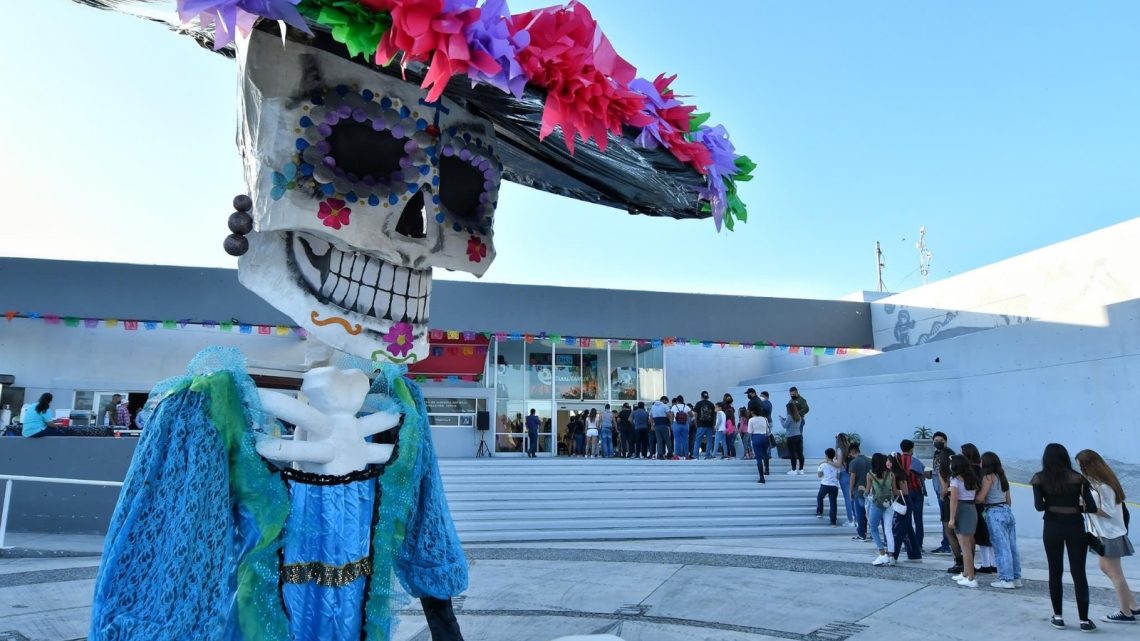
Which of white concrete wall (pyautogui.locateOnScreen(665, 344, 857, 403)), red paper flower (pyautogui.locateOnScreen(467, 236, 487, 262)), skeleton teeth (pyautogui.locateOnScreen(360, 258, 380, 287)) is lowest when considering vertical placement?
skeleton teeth (pyautogui.locateOnScreen(360, 258, 380, 287))

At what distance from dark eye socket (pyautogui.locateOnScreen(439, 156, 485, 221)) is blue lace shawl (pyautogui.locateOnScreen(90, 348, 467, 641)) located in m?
0.89

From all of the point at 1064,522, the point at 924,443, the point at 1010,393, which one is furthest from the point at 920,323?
the point at 1064,522

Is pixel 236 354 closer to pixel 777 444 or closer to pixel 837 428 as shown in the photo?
pixel 777 444

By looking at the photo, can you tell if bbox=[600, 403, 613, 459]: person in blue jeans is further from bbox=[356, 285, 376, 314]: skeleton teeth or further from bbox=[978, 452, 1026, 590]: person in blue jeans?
bbox=[356, 285, 376, 314]: skeleton teeth

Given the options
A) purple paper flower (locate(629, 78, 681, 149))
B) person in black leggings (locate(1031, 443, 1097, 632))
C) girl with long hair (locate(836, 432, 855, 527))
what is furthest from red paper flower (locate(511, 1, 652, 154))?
girl with long hair (locate(836, 432, 855, 527))

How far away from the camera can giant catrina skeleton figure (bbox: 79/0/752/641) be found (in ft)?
6.66

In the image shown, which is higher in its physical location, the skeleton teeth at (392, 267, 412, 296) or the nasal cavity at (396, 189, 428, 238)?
the nasal cavity at (396, 189, 428, 238)

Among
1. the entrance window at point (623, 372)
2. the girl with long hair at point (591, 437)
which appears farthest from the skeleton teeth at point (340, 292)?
the entrance window at point (623, 372)

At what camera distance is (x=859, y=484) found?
859 centimetres

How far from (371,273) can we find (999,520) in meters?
6.00

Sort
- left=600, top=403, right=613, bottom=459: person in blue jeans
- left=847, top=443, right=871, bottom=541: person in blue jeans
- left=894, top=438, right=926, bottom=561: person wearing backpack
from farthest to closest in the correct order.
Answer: left=600, top=403, right=613, bottom=459: person in blue jeans → left=847, top=443, right=871, bottom=541: person in blue jeans → left=894, top=438, right=926, bottom=561: person wearing backpack

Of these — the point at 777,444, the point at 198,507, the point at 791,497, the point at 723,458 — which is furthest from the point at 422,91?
the point at 777,444

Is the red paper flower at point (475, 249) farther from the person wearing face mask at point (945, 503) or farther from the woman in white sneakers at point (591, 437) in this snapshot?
the woman in white sneakers at point (591, 437)

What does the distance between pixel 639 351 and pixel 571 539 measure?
9718mm
